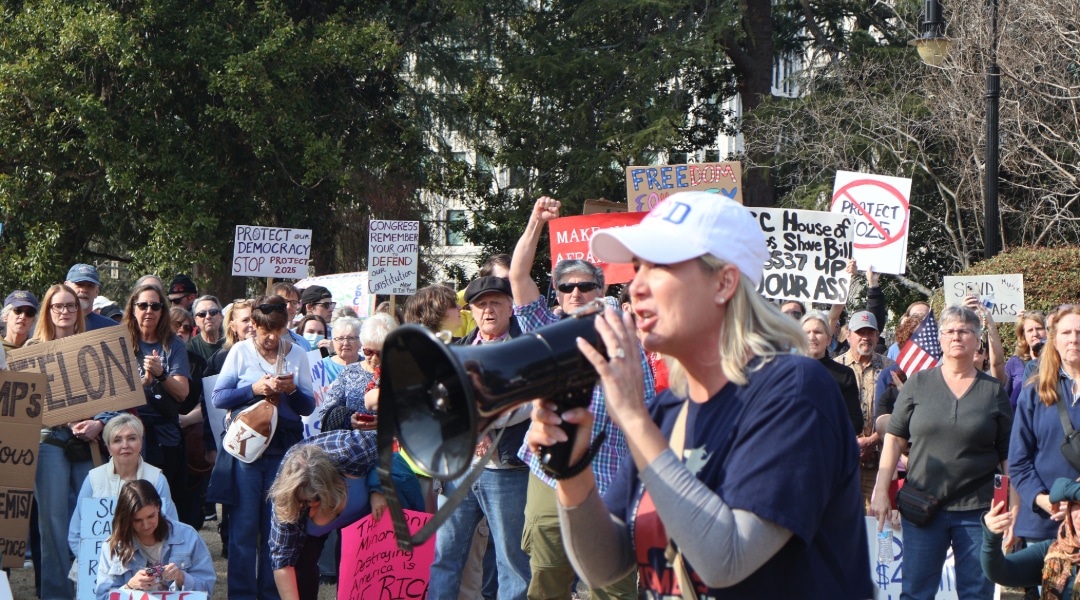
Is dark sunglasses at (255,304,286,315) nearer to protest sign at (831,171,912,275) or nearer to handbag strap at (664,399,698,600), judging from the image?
handbag strap at (664,399,698,600)

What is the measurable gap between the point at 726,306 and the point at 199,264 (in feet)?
57.6

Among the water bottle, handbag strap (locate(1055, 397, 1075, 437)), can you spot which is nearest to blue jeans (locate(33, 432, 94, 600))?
the water bottle

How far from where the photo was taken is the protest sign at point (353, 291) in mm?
13375

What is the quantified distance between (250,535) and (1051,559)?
13.7 ft

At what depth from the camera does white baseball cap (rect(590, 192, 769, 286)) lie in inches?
81.9

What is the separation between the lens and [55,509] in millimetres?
7098

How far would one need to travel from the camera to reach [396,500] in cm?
216

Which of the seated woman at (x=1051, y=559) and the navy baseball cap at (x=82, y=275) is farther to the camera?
the navy baseball cap at (x=82, y=275)

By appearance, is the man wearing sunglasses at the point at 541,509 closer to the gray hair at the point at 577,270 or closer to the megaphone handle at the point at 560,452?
the gray hair at the point at 577,270

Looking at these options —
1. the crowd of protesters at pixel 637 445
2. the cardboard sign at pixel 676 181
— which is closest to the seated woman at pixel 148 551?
the crowd of protesters at pixel 637 445

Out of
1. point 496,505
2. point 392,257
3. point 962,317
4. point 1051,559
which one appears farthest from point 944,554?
point 392,257

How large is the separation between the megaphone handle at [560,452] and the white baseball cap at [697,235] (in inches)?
13.2

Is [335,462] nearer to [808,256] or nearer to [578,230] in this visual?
[578,230]

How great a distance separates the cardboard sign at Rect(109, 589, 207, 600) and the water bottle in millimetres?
3732
